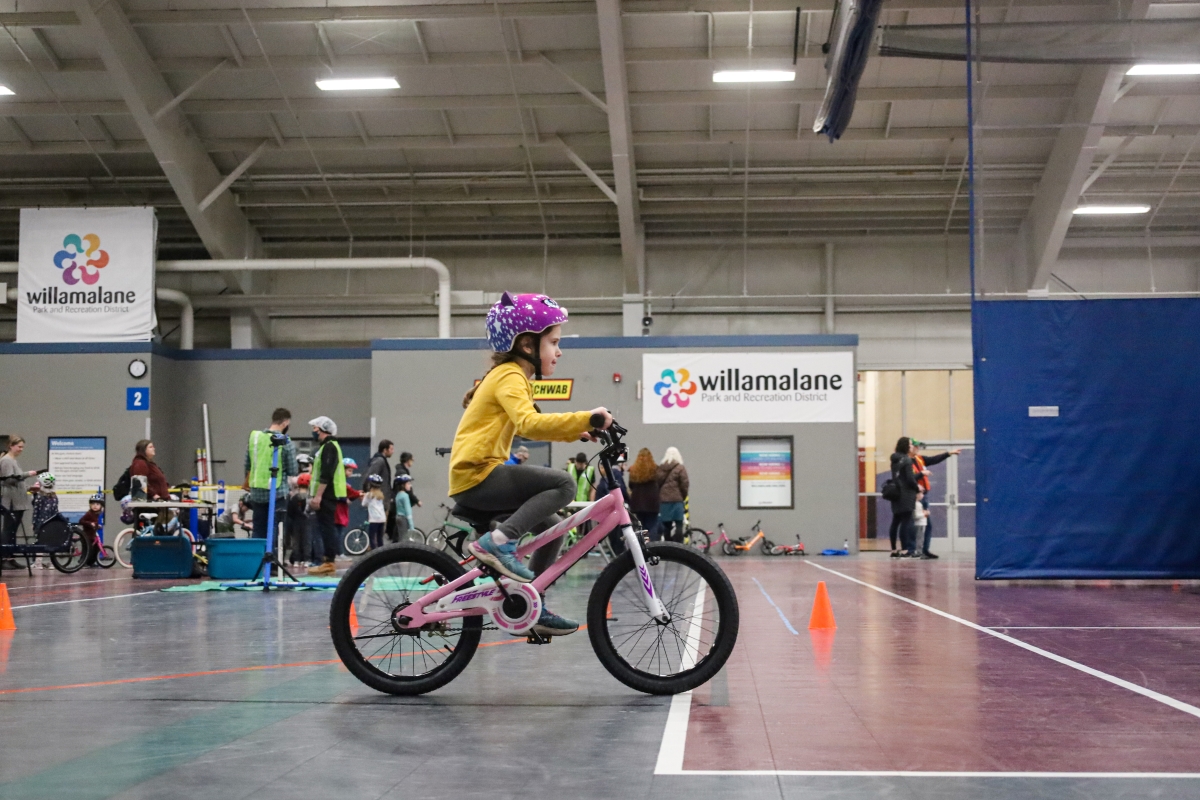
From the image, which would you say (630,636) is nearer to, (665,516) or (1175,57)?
(1175,57)

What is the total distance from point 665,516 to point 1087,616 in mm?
10016

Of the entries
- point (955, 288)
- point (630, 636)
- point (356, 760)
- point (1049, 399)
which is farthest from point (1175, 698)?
point (955, 288)

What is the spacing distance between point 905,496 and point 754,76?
24.3 feet

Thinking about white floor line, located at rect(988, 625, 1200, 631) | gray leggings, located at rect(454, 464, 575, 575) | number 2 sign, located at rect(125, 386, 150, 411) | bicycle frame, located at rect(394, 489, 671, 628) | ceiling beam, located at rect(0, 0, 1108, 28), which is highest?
ceiling beam, located at rect(0, 0, 1108, 28)

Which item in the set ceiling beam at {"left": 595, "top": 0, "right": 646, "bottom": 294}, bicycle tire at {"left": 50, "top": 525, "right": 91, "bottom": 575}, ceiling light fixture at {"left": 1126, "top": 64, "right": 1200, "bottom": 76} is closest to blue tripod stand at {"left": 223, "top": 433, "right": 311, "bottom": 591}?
bicycle tire at {"left": 50, "top": 525, "right": 91, "bottom": 575}

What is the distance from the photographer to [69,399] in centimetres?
2255

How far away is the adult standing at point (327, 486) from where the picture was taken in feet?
41.3

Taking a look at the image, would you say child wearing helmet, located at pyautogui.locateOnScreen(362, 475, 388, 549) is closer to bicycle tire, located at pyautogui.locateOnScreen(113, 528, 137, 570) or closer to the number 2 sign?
bicycle tire, located at pyautogui.locateOnScreen(113, 528, 137, 570)

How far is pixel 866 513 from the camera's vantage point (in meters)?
26.2

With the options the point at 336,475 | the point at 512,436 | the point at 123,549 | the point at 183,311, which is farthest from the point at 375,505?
the point at 512,436

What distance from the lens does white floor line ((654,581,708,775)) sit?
3615 mm

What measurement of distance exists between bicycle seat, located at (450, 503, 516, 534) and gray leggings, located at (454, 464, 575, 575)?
0.04 m

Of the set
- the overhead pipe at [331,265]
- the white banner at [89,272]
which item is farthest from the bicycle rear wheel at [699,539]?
the white banner at [89,272]

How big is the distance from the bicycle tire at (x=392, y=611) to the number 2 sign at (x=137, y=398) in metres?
19.0
